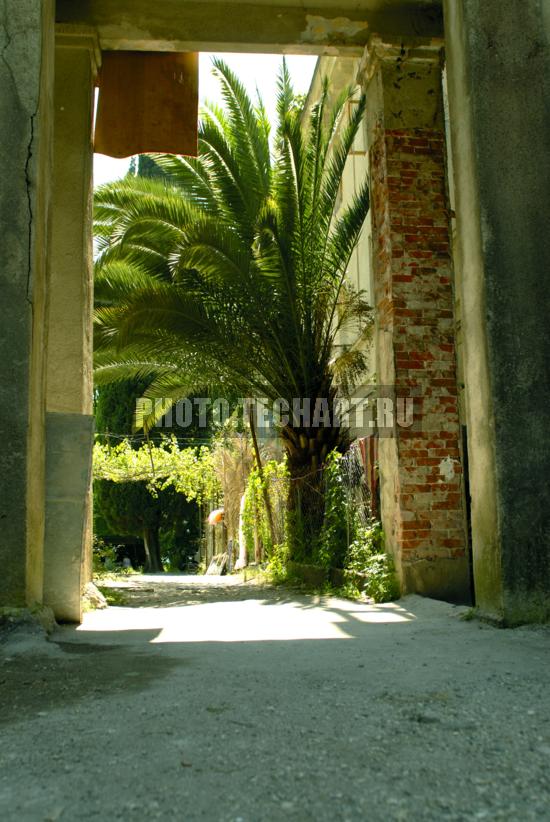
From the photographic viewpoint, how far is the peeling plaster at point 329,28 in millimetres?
7051

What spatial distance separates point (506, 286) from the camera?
4125 millimetres

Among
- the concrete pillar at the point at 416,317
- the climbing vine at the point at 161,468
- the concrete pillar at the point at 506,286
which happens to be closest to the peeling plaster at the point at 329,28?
the concrete pillar at the point at 416,317

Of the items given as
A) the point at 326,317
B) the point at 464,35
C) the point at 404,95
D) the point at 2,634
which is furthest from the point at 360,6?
the point at 2,634

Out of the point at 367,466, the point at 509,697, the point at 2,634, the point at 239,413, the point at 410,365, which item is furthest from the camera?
the point at 239,413

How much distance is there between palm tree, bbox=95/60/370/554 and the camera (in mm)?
9383

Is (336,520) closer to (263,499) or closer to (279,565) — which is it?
(279,565)

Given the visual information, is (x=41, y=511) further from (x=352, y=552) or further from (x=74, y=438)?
(x=352, y=552)

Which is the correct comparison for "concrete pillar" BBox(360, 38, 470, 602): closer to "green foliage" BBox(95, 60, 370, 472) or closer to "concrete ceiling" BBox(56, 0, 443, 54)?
"concrete ceiling" BBox(56, 0, 443, 54)

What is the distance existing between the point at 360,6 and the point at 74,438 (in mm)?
4791

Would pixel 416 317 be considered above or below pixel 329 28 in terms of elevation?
below

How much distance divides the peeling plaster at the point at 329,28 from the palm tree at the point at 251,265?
1.96 metres

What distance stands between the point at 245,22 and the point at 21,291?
172 inches

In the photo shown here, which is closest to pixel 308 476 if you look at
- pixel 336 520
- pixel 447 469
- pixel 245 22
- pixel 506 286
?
pixel 336 520

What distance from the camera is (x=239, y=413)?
17.1 m
